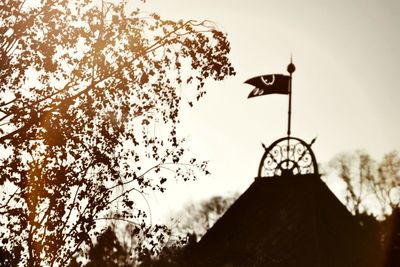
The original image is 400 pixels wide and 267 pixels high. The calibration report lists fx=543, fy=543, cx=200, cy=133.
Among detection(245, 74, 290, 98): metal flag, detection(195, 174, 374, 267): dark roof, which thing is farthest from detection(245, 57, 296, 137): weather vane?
detection(195, 174, 374, 267): dark roof

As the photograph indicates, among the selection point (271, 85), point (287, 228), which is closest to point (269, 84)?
point (271, 85)

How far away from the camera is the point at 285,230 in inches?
698

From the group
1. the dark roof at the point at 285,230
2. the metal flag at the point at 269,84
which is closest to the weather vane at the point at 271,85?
the metal flag at the point at 269,84

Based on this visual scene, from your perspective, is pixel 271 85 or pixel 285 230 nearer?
pixel 285 230

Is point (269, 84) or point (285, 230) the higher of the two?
point (269, 84)

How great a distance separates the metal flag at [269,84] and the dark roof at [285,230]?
10.4 feet

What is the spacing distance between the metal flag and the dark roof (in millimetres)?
3181

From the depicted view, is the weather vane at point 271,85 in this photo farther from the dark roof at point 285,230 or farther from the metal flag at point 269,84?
the dark roof at point 285,230

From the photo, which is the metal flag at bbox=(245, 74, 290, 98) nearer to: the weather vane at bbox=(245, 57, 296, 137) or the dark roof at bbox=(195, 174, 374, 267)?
the weather vane at bbox=(245, 57, 296, 137)

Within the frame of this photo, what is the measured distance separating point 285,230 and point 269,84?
17.6ft

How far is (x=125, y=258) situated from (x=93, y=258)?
31.6 metres

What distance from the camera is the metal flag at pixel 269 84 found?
19656 millimetres

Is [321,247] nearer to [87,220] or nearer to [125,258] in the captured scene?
[87,220]

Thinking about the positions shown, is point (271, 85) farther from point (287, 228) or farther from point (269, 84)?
point (287, 228)
